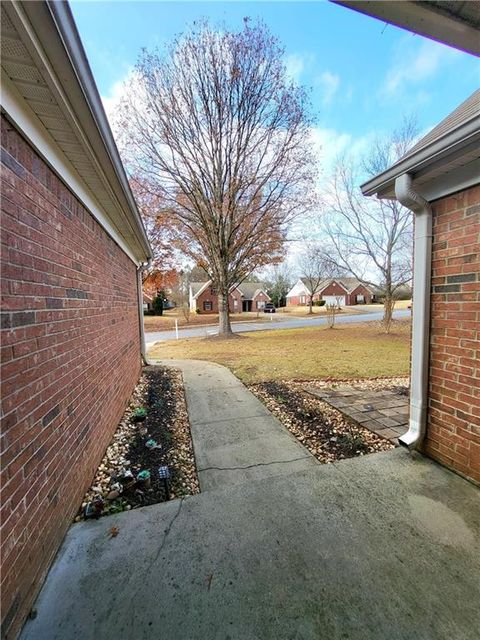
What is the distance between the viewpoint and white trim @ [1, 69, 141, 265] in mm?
1363

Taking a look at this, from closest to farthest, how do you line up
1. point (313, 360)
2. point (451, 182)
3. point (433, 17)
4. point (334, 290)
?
point (433, 17), point (451, 182), point (313, 360), point (334, 290)

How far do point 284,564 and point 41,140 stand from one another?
297cm

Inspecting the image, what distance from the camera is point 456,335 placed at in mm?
2408

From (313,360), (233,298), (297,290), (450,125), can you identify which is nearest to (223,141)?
(313,360)

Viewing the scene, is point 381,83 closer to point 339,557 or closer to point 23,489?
point 339,557

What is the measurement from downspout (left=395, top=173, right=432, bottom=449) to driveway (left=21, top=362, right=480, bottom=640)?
0.43m

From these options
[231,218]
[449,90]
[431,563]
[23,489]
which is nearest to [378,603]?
[431,563]

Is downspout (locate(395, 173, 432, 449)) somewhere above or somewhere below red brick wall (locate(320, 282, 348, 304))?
below

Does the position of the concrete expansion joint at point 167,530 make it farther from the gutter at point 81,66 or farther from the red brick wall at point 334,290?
the red brick wall at point 334,290

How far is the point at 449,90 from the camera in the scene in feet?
13.4

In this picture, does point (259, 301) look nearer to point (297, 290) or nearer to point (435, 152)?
point (297, 290)

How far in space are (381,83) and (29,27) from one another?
260 inches

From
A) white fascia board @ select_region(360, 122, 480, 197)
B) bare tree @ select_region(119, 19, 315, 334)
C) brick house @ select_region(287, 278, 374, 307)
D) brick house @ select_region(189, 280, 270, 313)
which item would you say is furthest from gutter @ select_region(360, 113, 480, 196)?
brick house @ select_region(287, 278, 374, 307)

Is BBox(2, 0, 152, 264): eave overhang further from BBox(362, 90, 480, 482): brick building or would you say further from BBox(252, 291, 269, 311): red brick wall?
BBox(252, 291, 269, 311): red brick wall
